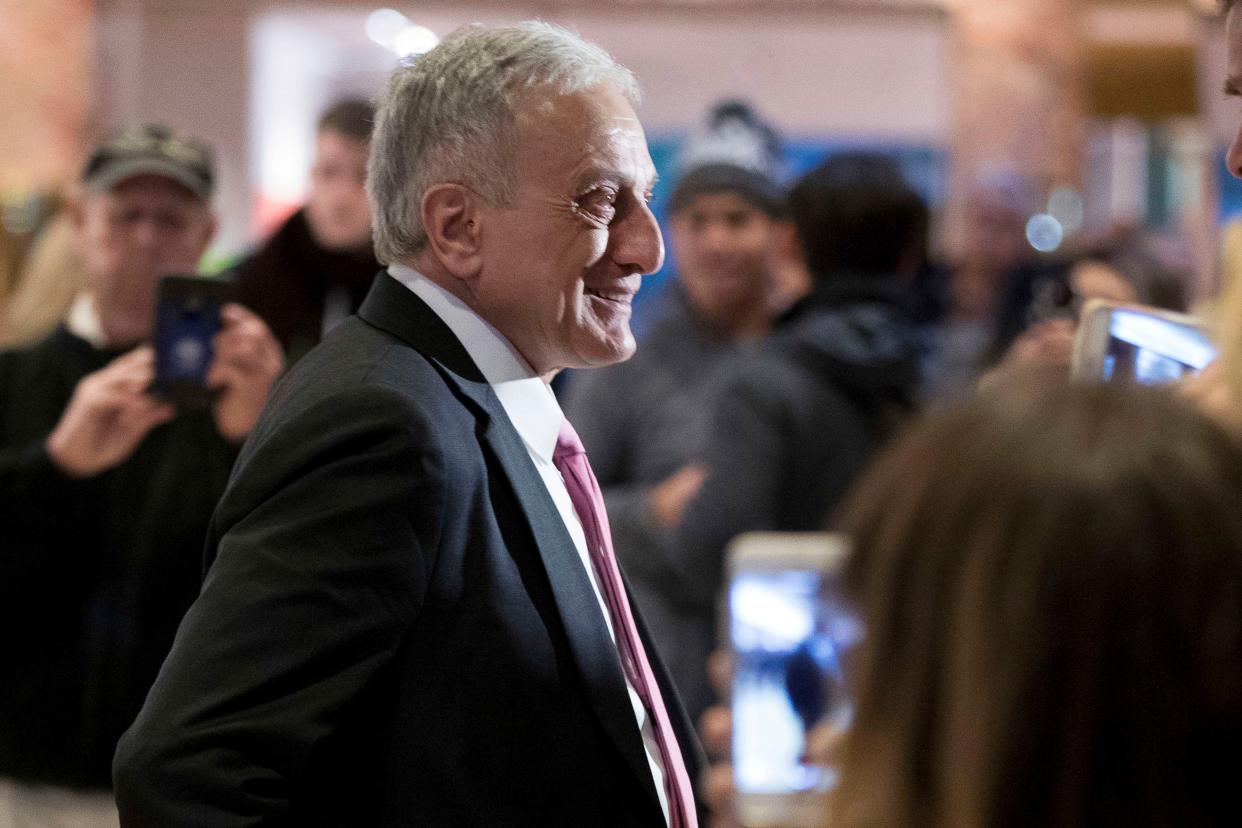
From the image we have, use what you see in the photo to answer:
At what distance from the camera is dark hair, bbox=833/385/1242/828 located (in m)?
0.85

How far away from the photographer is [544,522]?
1.60 metres

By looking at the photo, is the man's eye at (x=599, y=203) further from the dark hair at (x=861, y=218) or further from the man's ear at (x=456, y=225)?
the dark hair at (x=861, y=218)

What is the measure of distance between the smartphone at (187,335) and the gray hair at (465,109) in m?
0.84

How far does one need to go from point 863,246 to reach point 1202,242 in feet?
10.4

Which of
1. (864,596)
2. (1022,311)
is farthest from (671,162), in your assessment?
(864,596)

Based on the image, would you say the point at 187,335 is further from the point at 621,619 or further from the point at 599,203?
the point at 621,619

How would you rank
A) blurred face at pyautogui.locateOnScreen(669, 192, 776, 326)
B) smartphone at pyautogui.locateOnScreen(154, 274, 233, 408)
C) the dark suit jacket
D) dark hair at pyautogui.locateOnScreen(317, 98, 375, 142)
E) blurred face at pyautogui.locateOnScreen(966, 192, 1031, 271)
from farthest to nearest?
blurred face at pyautogui.locateOnScreen(966, 192, 1031, 271)
blurred face at pyautogui.locateOnScreen(669, 192, 776, 326)
dark hair at pyautogui.locateOnScreen(317, 98, 375, 142)
smartphone at pyautogui.locateOnScreen(154, 274, 233, 408)
the dark suit jacket

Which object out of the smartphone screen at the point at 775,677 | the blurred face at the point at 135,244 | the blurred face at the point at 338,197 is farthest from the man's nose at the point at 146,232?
the smartphone screen at the point at 775,677

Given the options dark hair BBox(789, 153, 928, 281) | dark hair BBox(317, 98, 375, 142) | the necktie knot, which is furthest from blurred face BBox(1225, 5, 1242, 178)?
dark hair BBox(317, 98, 375, 142)

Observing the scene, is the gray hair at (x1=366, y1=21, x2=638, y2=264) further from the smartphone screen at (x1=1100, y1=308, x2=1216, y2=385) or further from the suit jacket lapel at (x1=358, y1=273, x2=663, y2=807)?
the smartphone screen at (x1=1100, y1=308, x2=1216, y2=385)

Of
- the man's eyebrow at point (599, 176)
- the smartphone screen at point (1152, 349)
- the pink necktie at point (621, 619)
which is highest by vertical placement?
the man's eyebrow at point (599, 176)

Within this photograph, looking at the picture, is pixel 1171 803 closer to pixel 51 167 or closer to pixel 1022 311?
pixel 1022 311

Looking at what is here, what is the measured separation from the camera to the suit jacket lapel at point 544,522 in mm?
1540

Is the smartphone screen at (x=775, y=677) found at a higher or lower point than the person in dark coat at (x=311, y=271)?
lower
